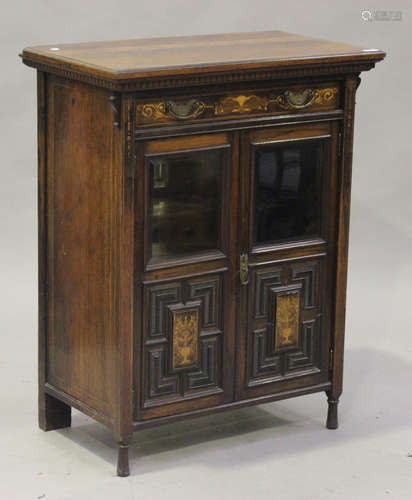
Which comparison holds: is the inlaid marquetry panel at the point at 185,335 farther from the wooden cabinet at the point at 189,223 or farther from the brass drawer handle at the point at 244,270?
the brass drawer handle at the point at 244,270

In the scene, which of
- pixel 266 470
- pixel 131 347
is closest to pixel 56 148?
pixel 131 347

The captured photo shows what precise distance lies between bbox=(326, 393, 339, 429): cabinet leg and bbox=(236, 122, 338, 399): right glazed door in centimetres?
11

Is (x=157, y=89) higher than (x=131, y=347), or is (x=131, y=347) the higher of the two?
(x=157, y=89)

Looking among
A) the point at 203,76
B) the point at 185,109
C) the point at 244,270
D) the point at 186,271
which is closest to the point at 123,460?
the point at 186,271

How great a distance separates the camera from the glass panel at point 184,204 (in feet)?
17.8

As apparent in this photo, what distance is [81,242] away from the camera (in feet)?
18.3

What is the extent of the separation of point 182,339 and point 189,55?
98 centimetres

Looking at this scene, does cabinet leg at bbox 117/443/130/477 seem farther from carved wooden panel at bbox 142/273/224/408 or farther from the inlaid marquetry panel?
the inlaid marquetry panel

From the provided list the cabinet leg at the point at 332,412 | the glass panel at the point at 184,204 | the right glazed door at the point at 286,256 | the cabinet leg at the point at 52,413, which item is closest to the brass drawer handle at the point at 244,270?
the right glazed door at the point at 286,256

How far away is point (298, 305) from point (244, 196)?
1.64ft

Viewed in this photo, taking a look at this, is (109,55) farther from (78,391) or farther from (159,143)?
(78,391)

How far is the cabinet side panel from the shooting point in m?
5.41

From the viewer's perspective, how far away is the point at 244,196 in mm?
5594

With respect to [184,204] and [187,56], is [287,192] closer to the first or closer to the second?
[184,204]
